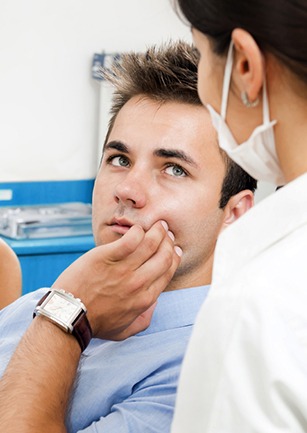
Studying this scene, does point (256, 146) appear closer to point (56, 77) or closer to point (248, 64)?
point (248, 64)

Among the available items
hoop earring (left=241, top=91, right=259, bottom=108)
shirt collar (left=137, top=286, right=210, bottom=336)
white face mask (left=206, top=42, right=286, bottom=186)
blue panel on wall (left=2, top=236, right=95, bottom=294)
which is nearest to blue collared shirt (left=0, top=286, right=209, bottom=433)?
shirt collar (left=137, top=286, right=210, bottom=336)

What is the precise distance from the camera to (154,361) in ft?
4.59

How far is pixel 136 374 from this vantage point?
139 cm

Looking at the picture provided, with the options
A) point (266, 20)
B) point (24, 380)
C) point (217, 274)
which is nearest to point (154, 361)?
point (24, 380)

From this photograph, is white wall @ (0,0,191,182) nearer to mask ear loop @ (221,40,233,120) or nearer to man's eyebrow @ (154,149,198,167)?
man's eyebrow @ (154,149,198,167)

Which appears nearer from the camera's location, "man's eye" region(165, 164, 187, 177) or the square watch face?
the square watch face

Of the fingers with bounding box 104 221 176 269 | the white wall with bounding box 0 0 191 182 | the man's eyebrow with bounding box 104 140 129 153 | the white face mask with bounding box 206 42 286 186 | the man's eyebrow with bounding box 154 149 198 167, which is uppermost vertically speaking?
the white face mask with bounding box 206 42 286 186

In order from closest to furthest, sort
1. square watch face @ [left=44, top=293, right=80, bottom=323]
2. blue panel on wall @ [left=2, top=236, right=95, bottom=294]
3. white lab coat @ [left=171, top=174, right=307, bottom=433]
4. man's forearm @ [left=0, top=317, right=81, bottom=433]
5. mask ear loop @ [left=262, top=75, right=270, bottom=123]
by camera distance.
Result: white lab coat @ [left=171, top=174, right=307, bottom=433] → mask ear loop @ [left=262, top=75, right=270, bottom=123] → man's forearm @ [left=0, top=317, right=81, bottom=433] → square watch face @ [left=44, top=293, right=80, bottom=323] → blue panel on wall @ [left=2, top=236, right=95, bottom=294]

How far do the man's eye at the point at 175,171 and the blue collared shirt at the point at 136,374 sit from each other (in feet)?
0.74

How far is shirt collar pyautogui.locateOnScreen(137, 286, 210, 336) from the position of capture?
59.8 inches

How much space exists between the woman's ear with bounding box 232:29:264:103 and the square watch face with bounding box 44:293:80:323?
58 cm

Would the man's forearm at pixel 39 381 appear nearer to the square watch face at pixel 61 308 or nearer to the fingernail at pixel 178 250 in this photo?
the square watch face at pixel 61 308

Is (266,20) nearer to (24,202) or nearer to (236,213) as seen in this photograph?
(236,213)

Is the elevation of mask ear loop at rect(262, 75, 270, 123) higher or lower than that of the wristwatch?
higher
